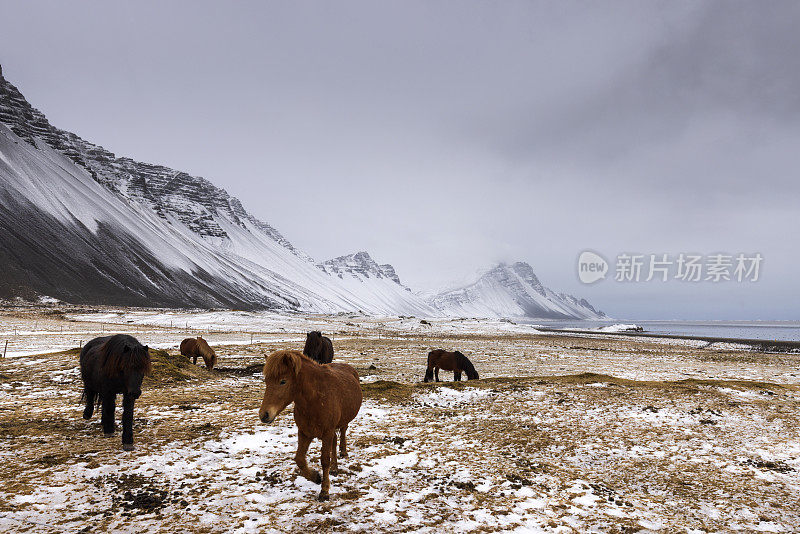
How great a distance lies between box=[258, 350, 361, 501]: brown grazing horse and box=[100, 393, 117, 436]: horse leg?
17.0 feet

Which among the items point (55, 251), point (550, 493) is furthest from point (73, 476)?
point (55, 251)

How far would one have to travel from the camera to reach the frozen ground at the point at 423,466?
5867 millimetres

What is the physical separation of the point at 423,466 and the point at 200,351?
18.2 m

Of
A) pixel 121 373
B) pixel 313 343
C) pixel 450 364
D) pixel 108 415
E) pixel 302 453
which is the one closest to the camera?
pixel 302 453

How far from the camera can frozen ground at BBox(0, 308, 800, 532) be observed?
587 cm

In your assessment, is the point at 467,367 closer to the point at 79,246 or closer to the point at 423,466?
the point at 423,466

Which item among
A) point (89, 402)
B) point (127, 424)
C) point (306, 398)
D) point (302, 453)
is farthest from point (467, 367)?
point (89, 402)

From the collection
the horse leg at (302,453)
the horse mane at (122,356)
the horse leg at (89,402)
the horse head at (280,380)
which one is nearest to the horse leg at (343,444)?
the horse leg at (302,453)

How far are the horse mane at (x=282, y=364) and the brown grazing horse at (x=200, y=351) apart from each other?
18011 millimetres

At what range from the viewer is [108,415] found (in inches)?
341

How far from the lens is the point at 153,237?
186000 mm

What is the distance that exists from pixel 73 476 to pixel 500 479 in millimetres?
7660

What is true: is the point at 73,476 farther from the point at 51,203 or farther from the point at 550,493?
the point at 51,203

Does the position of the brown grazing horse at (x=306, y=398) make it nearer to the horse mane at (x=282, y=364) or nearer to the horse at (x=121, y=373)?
the horse mane at (x=282, y=364)
